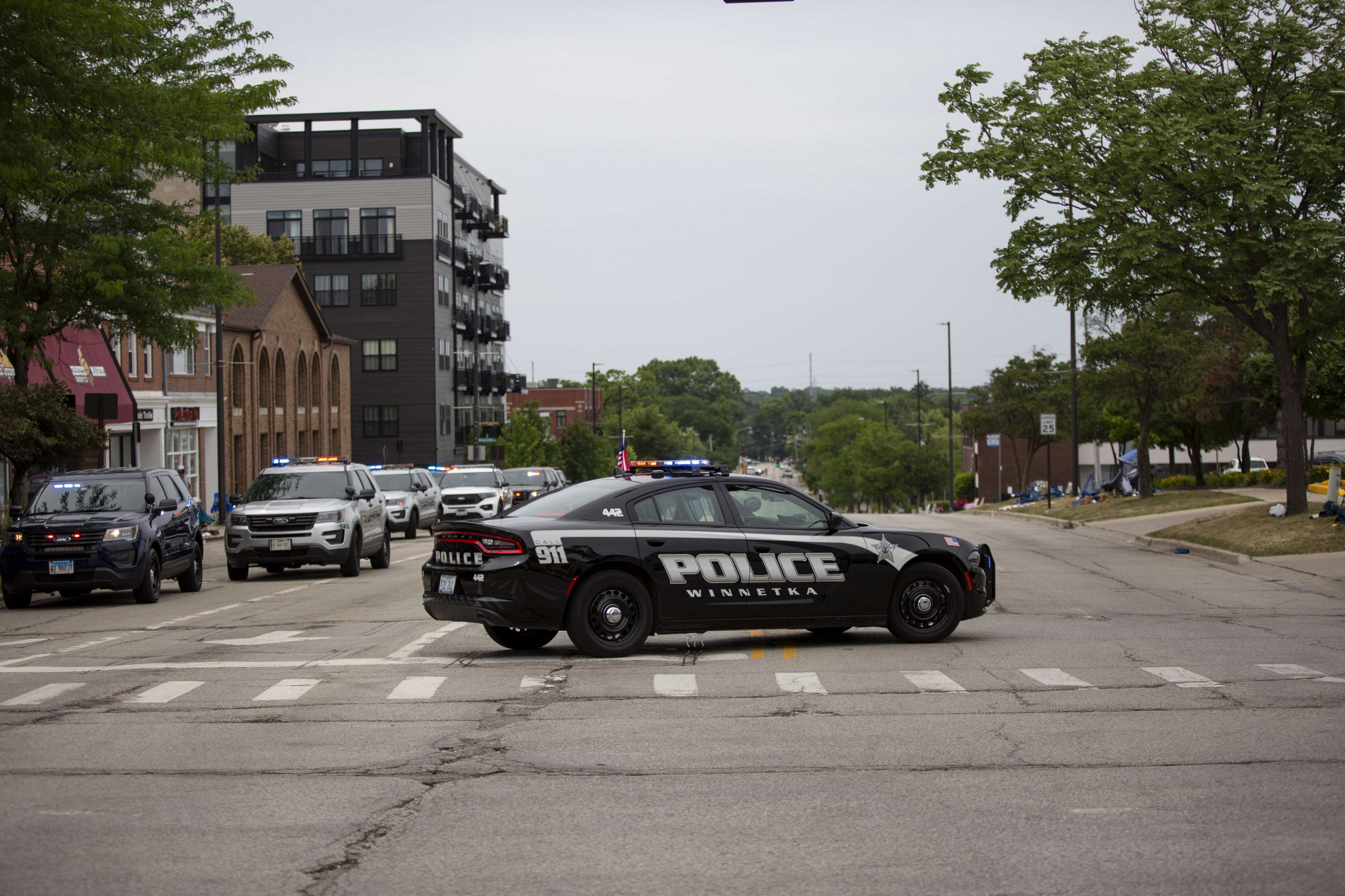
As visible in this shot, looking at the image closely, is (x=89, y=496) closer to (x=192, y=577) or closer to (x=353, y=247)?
(x=192, y=577)

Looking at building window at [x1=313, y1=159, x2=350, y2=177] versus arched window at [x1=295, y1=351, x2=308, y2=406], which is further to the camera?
building window at [x1=313, y1=159, x2=350, y2=177]

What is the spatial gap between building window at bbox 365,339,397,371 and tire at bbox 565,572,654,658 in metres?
69.4

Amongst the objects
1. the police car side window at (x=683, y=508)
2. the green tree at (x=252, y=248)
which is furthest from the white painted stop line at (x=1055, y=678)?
the green tree at (x=252, y=248)

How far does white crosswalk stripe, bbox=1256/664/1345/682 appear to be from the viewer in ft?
34.4

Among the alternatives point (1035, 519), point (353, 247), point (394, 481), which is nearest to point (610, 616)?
point (394, 481)

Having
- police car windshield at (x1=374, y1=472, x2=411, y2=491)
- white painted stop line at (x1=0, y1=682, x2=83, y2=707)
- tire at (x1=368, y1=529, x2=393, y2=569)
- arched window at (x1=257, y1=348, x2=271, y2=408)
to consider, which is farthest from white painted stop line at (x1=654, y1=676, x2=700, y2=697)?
arched window at (x1=257, y1=348, x2=271, y2=408)

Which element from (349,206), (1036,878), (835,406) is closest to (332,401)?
(349,206)

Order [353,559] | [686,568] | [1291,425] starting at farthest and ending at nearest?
[1291,425] → [353,559] → [686,568]

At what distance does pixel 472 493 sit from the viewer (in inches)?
1467

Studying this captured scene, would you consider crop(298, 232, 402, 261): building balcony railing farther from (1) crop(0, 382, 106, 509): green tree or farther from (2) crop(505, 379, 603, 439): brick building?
(1) crop(0, 382, 106, 509): green tree

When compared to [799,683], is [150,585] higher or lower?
higher

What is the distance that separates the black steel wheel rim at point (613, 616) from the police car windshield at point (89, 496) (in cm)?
1050

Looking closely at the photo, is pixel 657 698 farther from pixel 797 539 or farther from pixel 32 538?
pixel 32 538

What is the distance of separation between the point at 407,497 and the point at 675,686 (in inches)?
1036
